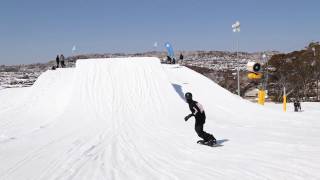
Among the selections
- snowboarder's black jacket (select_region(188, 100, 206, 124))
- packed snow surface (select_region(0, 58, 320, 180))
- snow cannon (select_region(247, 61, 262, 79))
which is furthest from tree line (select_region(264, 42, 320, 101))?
snowboarder's black jacket (select_region(188, 100, 206, 124))

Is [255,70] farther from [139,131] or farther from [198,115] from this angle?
[198,115]

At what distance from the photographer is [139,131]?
601 inches

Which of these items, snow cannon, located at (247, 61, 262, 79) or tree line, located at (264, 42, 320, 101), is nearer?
snow cannon, located at (247, 61, 262, 79)

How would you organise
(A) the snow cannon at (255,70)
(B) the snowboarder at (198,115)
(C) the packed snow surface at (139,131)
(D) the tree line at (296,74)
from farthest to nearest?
(D) the tree line at (296,74), (A) the snow cannon at (255,70), (B) the snowboarder at (198,115), (C) the packed snow surface at (139,131)

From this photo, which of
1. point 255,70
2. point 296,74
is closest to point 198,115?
point 255,70

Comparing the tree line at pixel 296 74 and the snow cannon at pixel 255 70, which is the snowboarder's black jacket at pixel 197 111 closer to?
the snow cannon at pixel 255 70

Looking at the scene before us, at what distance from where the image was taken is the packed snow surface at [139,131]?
8250 mm

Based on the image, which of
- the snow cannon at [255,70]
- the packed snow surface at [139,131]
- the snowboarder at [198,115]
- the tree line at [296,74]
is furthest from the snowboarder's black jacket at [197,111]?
the tree line at [296,74]

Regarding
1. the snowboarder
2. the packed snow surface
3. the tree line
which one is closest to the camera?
the packed snow surface

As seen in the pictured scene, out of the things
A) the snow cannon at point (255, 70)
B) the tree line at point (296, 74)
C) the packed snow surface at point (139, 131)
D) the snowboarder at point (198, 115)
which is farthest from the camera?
the tree line at point (296, 74)

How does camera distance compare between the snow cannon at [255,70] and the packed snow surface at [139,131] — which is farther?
the snow cannon at [255,70]

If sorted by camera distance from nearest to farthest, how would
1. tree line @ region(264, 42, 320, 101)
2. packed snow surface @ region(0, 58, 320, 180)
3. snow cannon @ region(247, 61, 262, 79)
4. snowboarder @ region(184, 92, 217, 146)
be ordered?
packed snow surface @ region(0, 58, 320, 180), snowboarder @ region(184, 92, 217, 146), snow cannon @ region(247, 61, 262, 79), tree line @ region(264, 42, 320, 101)

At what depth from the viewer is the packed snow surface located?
825cm

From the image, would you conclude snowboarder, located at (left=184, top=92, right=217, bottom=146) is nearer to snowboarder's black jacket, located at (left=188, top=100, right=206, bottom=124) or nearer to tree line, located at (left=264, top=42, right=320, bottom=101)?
snowboarder's black jacket, located at (left=188, top=100, right=206, bottom=124)
